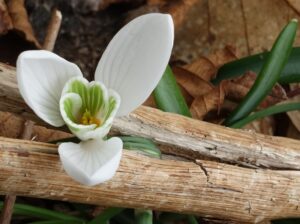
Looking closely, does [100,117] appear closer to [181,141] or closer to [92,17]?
[181,141]

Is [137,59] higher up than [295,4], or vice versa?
[137,59]

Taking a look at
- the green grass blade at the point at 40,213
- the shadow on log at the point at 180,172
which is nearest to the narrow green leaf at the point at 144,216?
the shadow on log at the point at 180,172

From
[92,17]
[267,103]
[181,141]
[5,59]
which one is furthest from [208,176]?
[92,17]

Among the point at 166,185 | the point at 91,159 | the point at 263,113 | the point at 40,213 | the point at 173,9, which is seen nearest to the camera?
the point at 91,159

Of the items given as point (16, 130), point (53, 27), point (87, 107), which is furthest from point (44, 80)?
point (16, 130)

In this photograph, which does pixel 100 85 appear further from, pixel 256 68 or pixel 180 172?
pixel 256 68

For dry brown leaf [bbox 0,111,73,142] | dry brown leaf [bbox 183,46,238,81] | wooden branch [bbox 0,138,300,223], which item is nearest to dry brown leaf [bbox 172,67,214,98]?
dry brown leaf [bbox 183,46,238,81]
